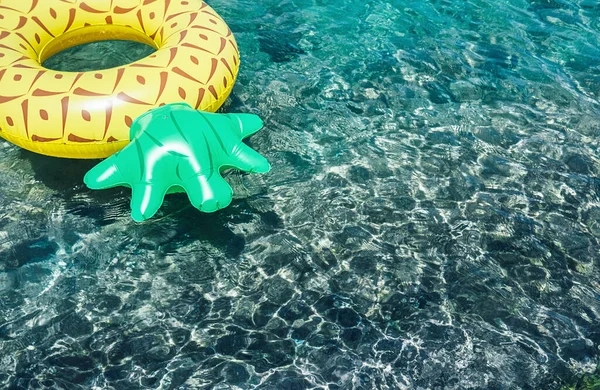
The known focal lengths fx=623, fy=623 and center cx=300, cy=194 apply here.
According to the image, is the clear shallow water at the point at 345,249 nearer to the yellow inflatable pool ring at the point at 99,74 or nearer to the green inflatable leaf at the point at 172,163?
the green inflatable leaf at the point at 172,163

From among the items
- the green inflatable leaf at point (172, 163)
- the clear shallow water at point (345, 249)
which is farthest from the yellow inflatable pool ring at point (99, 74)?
the clear shallow water at point (345, 249)

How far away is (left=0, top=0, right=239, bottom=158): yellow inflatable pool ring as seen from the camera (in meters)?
4.51

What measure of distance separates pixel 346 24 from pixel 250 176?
2846 mm

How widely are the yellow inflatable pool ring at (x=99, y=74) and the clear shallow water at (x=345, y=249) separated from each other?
2.00ft

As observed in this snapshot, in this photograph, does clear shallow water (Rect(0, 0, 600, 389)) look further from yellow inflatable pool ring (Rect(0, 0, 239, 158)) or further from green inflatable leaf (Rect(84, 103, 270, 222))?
yellow inflatable pool ring (Rect(0, 0, 239, 158))

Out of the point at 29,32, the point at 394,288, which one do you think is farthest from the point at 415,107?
the point at 29,32

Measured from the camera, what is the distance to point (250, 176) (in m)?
5.17

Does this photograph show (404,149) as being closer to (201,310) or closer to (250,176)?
(250,176)

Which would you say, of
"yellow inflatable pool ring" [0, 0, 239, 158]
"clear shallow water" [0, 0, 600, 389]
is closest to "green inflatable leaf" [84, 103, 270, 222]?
"yellow inflatable pool ring" [0, 0, 239, 158]

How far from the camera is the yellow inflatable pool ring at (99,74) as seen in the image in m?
4.51

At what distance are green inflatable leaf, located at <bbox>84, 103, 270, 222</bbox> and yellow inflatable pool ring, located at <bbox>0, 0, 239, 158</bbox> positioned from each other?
0.24 meters

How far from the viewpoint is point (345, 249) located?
15.0 feet

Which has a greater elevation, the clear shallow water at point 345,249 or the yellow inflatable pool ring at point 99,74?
the yellow inflatable pool ring at point 99,74

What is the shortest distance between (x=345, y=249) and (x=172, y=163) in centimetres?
139
